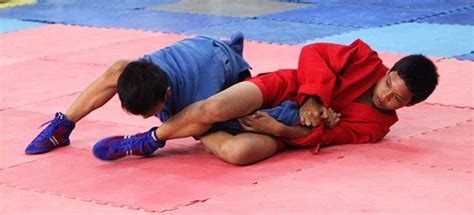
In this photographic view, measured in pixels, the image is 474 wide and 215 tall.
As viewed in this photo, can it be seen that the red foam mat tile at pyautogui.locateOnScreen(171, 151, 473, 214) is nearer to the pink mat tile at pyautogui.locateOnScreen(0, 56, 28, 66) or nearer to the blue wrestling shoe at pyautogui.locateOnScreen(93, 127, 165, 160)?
the blue wrestling shoe at pyautogui.locateOnScreen(93, 127, 165, 160)

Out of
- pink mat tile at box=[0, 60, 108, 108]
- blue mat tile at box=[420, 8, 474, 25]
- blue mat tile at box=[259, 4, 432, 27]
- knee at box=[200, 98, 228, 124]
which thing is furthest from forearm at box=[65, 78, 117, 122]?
blue mat tile at box=[420, 8, 474, 25]

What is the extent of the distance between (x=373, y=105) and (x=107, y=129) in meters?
1.73

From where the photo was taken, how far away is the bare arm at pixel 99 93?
18.8 ft

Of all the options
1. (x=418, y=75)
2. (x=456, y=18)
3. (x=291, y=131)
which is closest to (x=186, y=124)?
(x=291, y=131)

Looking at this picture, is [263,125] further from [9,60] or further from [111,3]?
[111,3]

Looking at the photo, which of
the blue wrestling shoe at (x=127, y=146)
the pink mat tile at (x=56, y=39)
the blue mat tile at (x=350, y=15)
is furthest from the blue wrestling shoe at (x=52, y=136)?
the blue mat tile at (x=350, y=15)

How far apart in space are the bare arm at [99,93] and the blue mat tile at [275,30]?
11.8ft

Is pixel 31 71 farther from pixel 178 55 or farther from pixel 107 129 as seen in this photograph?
pixel 178 55

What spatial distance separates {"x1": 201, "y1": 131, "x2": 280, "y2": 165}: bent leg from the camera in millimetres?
5461

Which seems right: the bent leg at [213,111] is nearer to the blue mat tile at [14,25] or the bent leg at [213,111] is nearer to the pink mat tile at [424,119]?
the pink mat tile at [424,119]

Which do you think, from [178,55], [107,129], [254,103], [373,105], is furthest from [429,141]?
[107,129]

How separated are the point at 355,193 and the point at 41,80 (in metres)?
3.71

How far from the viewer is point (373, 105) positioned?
19.0 ft

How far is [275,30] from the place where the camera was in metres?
9.83
